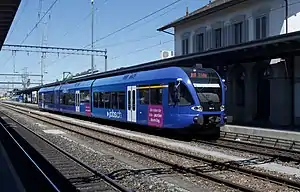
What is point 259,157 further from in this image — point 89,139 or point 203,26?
point 203,26

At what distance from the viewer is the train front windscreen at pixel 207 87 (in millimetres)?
18784

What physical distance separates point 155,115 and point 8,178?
10.9 meters

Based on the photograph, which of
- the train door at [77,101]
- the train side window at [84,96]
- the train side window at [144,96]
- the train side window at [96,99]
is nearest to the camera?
the train side window at [144,96]

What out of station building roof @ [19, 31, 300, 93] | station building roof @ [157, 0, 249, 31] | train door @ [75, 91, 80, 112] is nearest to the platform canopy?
station building roof @ [19, 31, 300, 93]

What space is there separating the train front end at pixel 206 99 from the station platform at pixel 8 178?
8.00 metres

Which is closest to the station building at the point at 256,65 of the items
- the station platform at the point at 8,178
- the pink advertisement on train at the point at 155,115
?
the pink advertisement on train at the point at 155,115

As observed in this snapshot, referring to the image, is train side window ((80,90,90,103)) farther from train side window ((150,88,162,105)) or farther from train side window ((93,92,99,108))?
train side window ((150,88,162,105))

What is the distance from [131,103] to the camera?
77.9 feet

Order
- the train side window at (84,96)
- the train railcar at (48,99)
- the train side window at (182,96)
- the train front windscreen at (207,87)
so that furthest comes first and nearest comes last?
the train railcar at (48,99), the train side window at (84,96), the train front windscreen at (207,87), the train side window at (182,96)

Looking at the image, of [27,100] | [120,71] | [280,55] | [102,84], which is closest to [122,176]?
[280,55]

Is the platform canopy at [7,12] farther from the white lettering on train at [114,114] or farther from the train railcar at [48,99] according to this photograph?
the train railcar at [48,99]

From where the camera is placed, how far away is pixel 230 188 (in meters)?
9.22

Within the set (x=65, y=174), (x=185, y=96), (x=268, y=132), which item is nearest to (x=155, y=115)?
(x=185, y=96)

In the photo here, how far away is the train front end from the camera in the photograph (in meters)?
18.4
